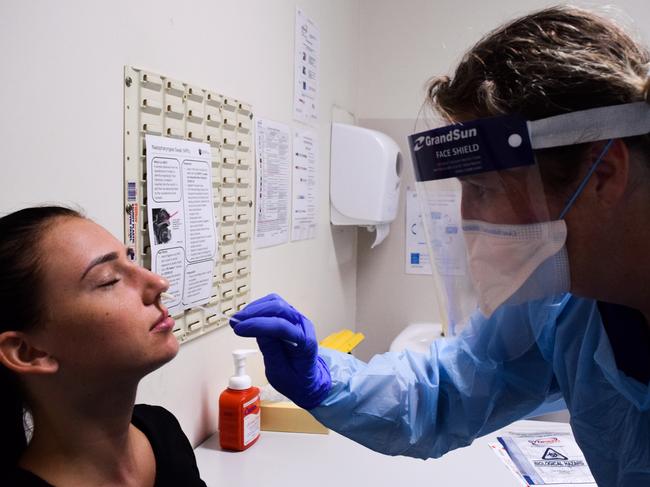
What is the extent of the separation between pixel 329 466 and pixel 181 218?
701 mm

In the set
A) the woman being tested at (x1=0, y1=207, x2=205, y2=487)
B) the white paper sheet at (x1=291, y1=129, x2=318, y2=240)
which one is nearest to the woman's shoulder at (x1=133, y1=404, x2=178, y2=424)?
the woman being tested at (x1=0, y1=207, x2=205, y2=487)

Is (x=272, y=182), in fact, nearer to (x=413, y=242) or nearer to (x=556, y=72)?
(x=556, y=72)

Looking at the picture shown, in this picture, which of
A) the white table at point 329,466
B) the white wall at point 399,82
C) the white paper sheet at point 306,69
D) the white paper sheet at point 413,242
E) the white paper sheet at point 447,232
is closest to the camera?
→ the white paper sheet at point 447,232

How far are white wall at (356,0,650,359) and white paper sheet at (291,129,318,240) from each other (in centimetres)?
71

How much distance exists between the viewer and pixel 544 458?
1481mm

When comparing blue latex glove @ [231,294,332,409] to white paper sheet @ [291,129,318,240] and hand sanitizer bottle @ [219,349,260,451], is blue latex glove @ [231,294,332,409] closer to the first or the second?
hand sanitizer bottle @ [219,349,260,451]

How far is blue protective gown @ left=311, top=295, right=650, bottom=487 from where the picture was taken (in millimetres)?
992

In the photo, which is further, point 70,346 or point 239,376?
point 239,376

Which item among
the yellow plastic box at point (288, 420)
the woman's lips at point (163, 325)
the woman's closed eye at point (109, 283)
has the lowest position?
the yellow plastic box at point (288, 420)

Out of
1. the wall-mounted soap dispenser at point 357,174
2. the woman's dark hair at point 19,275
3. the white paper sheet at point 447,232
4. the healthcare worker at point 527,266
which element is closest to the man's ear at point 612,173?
the healthcare worker at point 527,266

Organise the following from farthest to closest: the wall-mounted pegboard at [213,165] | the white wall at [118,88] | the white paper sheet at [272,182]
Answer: the white paper sheet at [272,182]
the wall-mounted pegboard at [213,165]
the white wall at [118,88]

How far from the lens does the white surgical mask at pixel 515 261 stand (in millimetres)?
839

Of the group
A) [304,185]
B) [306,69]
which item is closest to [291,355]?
[304,185]

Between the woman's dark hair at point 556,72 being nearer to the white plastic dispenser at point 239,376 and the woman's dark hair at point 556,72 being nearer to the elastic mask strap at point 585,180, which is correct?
the elastic mask strap at point 585,180
